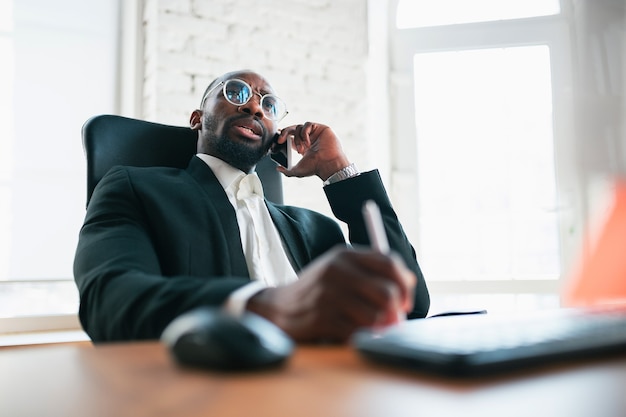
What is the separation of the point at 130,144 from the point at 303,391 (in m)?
1.22

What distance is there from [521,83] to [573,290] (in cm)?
247

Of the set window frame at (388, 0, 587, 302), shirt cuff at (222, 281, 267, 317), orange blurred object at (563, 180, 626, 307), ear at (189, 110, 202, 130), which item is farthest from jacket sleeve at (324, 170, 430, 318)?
window frame at (388, 0, 587, 302)

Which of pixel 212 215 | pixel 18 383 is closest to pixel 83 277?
pixel 212 215

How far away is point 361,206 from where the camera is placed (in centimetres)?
146

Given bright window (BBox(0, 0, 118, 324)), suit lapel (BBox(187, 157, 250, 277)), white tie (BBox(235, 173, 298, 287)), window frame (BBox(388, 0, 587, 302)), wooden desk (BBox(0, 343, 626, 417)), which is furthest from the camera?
window frame (BBox(388, 0, 587, 302))

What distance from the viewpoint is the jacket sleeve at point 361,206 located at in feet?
4.69

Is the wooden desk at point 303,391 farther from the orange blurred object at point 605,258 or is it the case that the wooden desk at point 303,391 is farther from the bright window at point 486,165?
the bright window at point 486,165

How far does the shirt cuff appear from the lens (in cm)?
65

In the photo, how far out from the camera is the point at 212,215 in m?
1.33

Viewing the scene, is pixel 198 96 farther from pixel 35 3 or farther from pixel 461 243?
pixel 461 243

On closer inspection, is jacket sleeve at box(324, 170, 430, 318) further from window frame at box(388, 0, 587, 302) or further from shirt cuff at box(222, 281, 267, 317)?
window frame at box(388, 0, 587, 302)

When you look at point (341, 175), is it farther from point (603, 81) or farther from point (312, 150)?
point (603, 81)

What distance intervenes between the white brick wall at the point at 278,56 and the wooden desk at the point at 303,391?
1997 mm

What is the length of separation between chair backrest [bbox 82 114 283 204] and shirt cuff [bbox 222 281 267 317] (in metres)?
0.85
